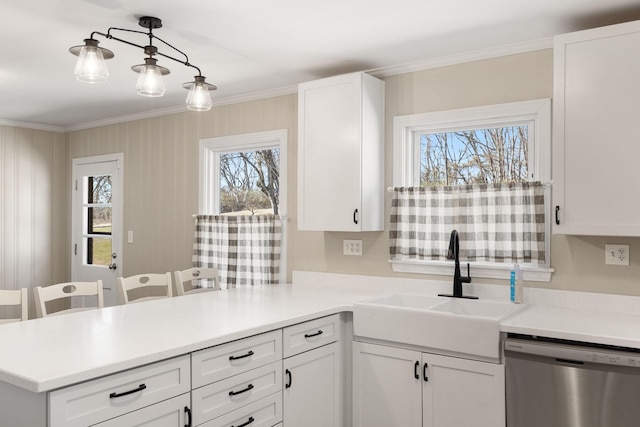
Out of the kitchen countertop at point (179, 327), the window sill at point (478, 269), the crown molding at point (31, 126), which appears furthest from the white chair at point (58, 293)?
the crown molding at point (31, 126)

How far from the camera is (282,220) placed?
3869 mm

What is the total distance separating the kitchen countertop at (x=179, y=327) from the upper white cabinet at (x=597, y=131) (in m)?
0.48

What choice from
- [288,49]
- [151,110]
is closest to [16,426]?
[288,49]

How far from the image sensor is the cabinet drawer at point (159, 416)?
1703 mm

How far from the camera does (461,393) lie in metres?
2.45

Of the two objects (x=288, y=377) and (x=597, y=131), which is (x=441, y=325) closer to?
(x=288, y=377)

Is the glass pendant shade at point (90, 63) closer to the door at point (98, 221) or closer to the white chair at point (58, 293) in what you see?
the white chair at point (58, 293)

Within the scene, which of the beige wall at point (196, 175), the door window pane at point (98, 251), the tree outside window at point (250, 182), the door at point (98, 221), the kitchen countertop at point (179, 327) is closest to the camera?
the kitchen countertop at point (179, 327)

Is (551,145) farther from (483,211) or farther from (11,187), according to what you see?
(11,187)

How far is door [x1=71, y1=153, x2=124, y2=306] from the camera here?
4984mm

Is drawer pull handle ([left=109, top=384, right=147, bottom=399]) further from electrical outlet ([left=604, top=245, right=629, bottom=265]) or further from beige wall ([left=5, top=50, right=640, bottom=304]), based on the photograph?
electrical outlet ([left=604, top=245, right=629, bottom=265])

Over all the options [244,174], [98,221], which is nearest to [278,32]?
[244,174]

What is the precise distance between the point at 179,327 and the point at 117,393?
1.69 ft

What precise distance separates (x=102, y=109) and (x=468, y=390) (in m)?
3.82
